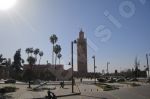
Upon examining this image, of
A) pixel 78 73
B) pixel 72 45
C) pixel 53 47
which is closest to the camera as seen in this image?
pixel 72 45

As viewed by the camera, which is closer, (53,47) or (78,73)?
(53,47)

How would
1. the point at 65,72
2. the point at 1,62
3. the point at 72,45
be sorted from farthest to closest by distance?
the point at 1,62 < the point at 72,45 < the point at 65,72

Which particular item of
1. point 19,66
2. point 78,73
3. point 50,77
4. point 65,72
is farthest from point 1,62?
point 78,73

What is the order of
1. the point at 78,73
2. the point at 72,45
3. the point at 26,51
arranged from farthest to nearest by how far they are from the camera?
the point at 78,73 → the point at 26,51 → the point at 72,45

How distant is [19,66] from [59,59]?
72.5ft

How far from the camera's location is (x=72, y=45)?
4366cm

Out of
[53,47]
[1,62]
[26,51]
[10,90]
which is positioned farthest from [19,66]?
[10,90]

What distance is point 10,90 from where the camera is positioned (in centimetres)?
4419

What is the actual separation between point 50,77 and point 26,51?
36.5 m

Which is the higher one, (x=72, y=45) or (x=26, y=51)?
(x=26, y=51)

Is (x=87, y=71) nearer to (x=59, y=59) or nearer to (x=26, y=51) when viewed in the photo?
(x=59, y=59)

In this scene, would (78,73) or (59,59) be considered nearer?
(59,59)

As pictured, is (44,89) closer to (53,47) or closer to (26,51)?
(53,47)

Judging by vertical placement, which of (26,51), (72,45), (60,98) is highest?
(26,51)
